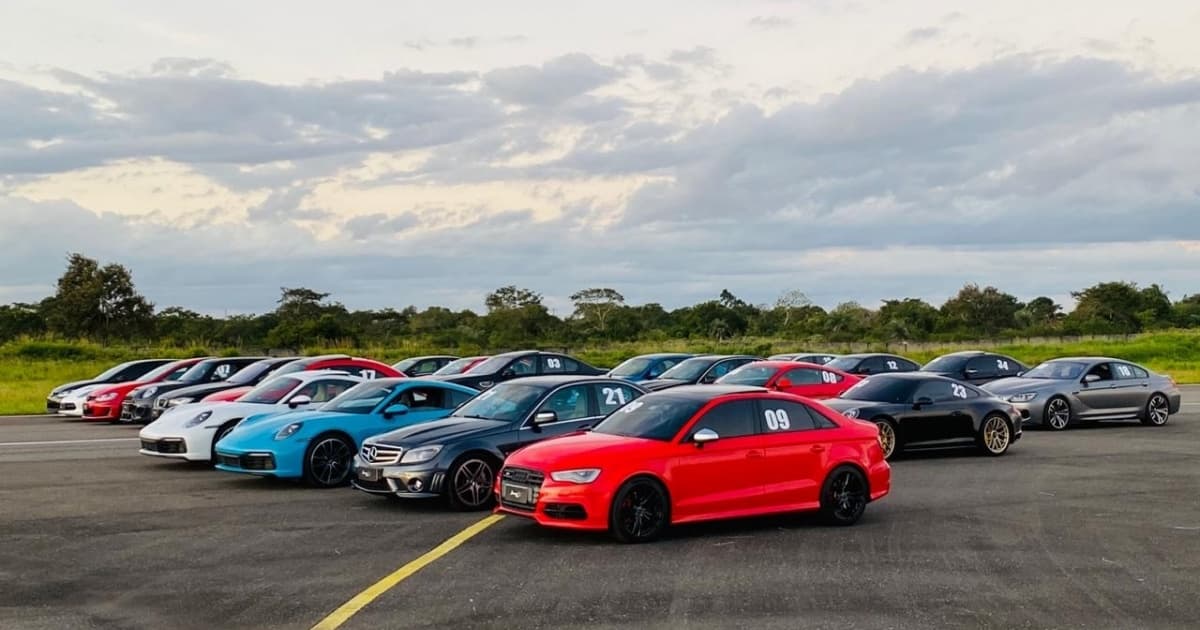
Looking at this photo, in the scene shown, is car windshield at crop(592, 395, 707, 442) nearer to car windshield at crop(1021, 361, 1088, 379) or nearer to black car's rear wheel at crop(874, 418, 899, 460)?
black car's rear wheel at crop(874, 418, 899, 460)

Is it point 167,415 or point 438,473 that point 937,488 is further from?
point 167,415

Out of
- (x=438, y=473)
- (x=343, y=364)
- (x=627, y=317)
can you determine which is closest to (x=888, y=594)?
(x=438, y=473)

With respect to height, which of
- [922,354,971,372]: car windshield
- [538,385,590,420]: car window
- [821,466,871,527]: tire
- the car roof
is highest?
[922,354,971,372]: car windshield

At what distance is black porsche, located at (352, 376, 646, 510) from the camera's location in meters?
13.5

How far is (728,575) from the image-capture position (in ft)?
32.5

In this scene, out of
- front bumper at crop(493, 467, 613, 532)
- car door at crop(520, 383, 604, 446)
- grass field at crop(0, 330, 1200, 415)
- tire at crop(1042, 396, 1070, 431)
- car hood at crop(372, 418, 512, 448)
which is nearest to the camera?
front bumper at crop(493, 467, 613, 532)

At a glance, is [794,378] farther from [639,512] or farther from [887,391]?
[639,512]

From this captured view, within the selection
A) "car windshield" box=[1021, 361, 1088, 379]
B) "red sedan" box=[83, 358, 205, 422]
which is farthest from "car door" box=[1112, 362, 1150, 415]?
"red sedan" box=[83, 358, 205, 422]

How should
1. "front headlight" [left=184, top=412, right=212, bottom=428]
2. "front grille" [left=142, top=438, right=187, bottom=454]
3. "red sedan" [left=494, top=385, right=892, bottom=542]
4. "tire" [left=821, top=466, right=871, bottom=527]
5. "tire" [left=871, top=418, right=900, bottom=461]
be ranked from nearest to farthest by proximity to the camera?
"red sedan" [left=494, top=385, right=892, bottom=542]
"tire" [left=821, top=466, right=871, bottom=527]
"front grille" [left=142, top=438, right=187, bottom=454]
"front headlight" [left=184, top=412, right=212, bottom=428]
"tire" [left=871, top=418, right=900, bottom=461]

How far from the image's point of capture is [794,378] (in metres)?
23.9

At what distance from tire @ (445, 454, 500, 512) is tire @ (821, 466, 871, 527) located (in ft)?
12.1

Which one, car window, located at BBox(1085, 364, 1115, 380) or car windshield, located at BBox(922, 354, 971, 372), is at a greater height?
car windshield, located at BBox(922, 354, 971, 372)

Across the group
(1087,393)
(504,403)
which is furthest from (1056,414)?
(504,403)

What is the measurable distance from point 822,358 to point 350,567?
2273 centimetres
